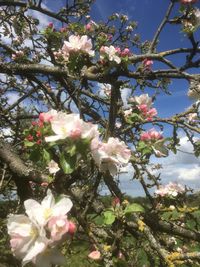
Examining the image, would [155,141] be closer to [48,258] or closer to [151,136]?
[151,136]

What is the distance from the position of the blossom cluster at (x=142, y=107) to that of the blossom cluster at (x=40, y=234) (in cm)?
168

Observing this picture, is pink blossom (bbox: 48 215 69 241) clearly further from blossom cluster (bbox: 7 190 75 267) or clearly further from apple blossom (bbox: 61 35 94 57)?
apple blossom (bbox: 61 35 94 57)

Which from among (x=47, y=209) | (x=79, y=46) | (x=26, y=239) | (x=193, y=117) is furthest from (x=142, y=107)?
(x=26, y=239)

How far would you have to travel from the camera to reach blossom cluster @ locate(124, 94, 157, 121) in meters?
3.07

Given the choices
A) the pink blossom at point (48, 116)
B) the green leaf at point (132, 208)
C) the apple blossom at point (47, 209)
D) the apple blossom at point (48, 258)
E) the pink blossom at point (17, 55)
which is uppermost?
the pink blossom at point (17, 55)

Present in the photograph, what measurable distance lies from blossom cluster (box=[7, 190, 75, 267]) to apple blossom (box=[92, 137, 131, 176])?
282 millimetres

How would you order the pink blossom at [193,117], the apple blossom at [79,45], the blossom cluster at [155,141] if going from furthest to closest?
1. the pink blossom at [193,117]
2. the apple blossom at [79,45]
3. the blossom cluster at [155,141]

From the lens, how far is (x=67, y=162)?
5.32 feet

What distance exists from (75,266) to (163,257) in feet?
40.4

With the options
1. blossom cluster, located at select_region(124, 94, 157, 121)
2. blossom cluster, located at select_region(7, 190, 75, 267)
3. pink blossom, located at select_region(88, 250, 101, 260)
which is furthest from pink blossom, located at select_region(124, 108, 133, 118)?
blossom cluster, located at select_region(7, 190, 75, 267)

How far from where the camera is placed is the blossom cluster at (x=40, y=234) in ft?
4.51

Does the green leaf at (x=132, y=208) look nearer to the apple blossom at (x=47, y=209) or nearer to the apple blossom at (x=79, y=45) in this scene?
the apple blossom at (x=47, y=209)

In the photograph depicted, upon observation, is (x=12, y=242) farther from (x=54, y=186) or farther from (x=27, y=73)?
(x=27, y=73)

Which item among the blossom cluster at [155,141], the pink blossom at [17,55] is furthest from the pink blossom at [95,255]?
the pink blossom at [17,55]
